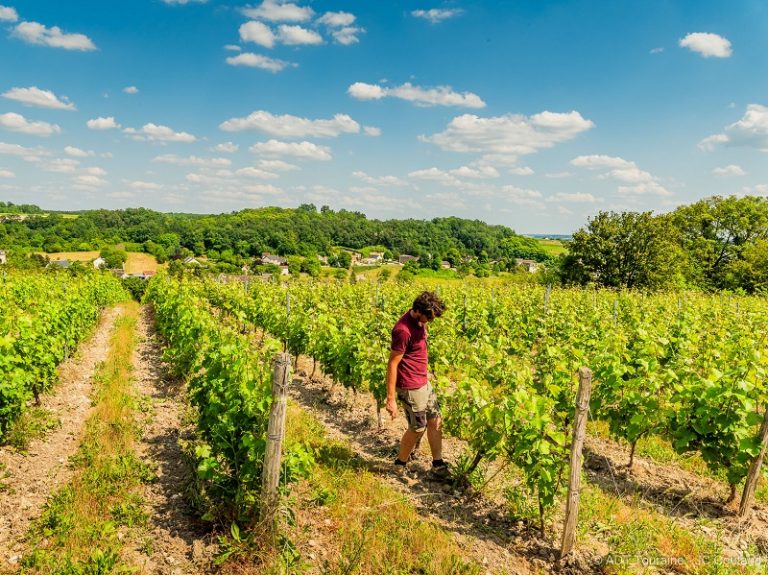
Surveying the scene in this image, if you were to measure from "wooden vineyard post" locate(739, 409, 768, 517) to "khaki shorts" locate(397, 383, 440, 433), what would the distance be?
9.39 feet

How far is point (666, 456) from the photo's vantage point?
566 centimetres

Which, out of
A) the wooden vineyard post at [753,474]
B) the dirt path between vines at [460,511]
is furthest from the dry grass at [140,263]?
the wooden vineyard post at [753,474]

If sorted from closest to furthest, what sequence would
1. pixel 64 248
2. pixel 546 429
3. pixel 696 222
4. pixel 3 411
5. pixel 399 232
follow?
pixel 546 429 → pixel 3 411 → pixel 696 222 → pixel 64 248 → pixel 399 232

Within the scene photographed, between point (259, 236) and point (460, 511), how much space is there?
3293 inches

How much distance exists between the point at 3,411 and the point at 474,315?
9.69 m

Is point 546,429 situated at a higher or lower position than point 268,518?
higher

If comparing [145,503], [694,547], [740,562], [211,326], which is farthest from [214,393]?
[740,562]

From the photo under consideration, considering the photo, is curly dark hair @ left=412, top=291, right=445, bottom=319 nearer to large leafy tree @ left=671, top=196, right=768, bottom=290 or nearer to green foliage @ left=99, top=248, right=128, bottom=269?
large leafy tree @ left=671, top=196, right=768, bottom=290

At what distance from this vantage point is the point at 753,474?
4.07 m

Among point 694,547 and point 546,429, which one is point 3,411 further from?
point 694,547

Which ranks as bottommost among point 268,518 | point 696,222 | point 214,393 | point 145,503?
point 145,503

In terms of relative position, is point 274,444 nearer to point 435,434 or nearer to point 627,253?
point 435,434

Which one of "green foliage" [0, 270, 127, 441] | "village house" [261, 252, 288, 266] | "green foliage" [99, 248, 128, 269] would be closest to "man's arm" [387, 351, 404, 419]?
"green foliage" [0, 270, 127, 441]

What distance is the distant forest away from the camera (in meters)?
75.8
